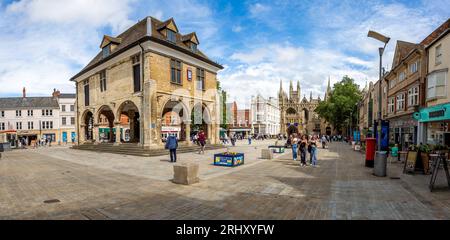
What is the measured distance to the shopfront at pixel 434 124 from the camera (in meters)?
14.4

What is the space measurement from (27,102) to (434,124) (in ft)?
208

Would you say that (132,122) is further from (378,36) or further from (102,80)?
(378,36)

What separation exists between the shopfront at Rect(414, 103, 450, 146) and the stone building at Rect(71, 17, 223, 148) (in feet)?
59.5

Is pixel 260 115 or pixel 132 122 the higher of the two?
pixel 260 115

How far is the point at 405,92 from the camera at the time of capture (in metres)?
21.3

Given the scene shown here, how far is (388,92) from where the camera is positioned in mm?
27719

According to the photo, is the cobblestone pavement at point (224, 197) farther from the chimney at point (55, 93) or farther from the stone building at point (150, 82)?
the chimney at point (55, 93)

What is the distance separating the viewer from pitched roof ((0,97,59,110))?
4575 cm

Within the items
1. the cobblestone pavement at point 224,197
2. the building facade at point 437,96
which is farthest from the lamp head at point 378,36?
the building facade at point 437,96

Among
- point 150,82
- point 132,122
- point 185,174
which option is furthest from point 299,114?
point 185,174

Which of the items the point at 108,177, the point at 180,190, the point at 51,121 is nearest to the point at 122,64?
the point at 108,177

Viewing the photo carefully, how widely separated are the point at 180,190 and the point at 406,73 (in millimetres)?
23922

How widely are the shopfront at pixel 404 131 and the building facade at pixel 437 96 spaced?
69.1 inches

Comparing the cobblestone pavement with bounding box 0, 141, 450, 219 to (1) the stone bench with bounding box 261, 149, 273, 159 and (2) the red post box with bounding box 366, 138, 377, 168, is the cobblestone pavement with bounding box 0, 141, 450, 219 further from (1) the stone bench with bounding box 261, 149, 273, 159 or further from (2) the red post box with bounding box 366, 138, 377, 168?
(1) the stone bench with bounding box 261, 149, 273, 159
